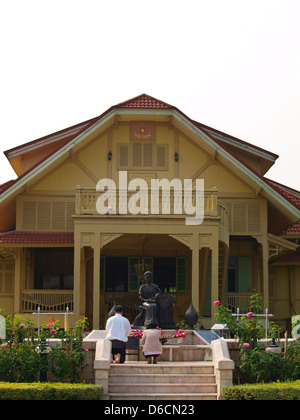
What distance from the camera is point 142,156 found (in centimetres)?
2944

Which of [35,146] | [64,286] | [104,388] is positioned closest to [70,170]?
[35,146]

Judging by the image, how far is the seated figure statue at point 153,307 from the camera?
2105 cm

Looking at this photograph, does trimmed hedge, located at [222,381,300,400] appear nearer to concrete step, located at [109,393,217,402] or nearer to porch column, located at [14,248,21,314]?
concrete step, located at [109,393,217,402]

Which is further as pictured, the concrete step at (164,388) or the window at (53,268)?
the window at (53,268)

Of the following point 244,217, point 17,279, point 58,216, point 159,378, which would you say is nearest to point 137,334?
point 159,378

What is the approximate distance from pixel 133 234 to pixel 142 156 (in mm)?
4132

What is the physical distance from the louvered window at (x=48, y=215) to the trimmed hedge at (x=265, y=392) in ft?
48.0

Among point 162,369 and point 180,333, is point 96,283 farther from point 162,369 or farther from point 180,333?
point 162,369

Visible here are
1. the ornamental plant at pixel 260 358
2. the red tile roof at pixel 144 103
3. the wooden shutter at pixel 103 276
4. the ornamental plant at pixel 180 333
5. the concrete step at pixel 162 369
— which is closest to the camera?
the ornamental plant at pixel 260 358

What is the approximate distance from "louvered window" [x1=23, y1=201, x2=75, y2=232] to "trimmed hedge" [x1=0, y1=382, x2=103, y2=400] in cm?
1398

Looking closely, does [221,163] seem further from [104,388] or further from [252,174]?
[104,388]

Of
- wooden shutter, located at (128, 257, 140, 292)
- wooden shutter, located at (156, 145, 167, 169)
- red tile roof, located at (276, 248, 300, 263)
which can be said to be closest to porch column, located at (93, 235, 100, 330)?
wooden shutter, located at (128, 257, 140, 292)

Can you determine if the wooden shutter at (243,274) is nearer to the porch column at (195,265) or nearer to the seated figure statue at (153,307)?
the porch column at (195,265)

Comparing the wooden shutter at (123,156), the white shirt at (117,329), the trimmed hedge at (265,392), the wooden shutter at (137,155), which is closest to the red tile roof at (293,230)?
the wooden shutter at (137,155)
